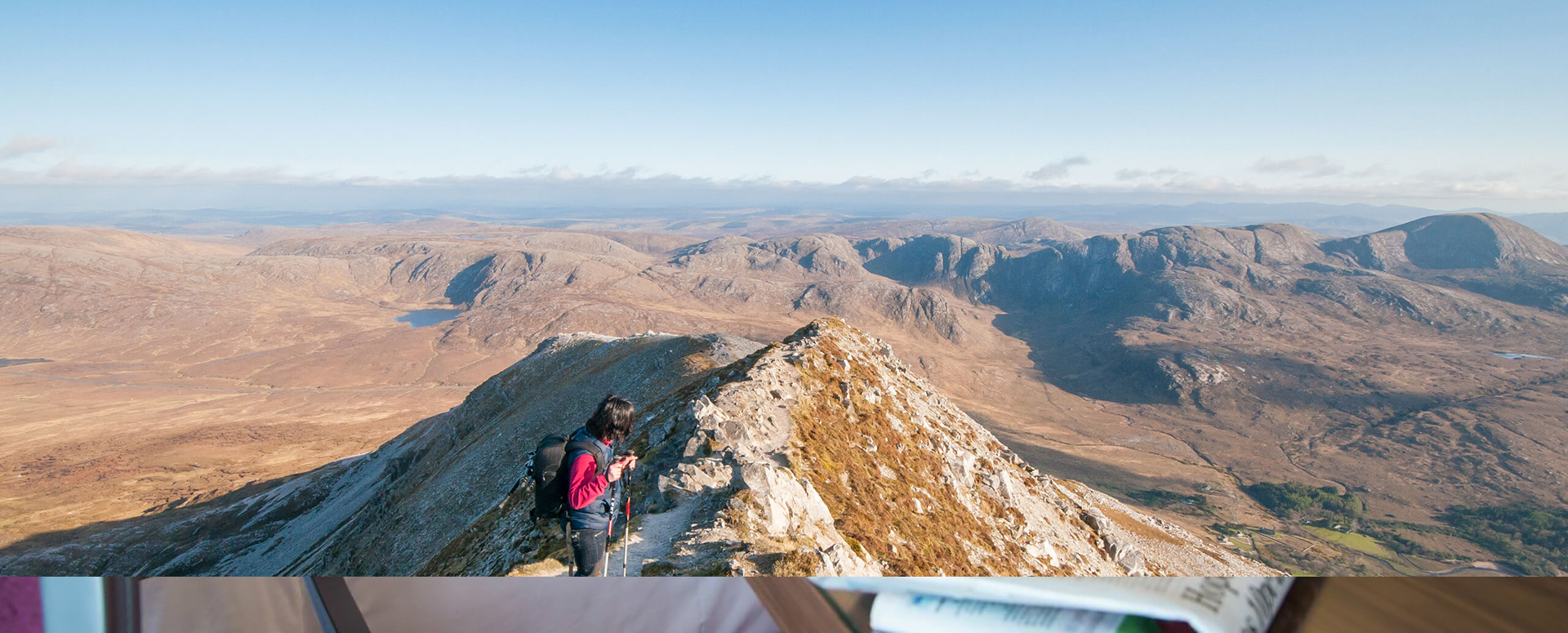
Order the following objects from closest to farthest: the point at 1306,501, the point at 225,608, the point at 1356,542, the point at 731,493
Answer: the point at 225,608 < the point at 731,493 < the point at 1356,542 < the point at 1306,501

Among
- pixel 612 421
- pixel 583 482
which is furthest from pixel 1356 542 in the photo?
pixel 583 482

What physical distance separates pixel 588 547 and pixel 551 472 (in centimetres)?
127

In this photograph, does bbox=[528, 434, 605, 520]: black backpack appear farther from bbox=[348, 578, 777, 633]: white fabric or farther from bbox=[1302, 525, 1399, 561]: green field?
bbox=[1302, 525, 1399, 561]: green field

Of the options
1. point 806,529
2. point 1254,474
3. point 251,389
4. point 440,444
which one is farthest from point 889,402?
point 251,389

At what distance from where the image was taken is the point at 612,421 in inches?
308

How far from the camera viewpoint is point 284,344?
18162cm

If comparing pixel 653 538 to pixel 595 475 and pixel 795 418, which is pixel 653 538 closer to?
pixel 595 475

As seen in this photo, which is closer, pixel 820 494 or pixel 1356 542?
pixel 820 494

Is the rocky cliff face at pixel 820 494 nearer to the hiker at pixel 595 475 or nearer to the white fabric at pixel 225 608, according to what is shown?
the hiker at pixel 595 475

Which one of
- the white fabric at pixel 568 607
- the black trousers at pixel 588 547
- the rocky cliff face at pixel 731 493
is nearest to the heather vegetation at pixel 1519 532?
the rocky cliff face at pixel 731 493

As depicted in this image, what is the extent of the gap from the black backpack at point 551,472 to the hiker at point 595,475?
9 centimetres

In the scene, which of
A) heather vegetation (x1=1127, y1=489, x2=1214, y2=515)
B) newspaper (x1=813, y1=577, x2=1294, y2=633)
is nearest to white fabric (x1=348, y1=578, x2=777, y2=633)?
newspaper (x1=813, y1=577, x2=1294, y2=633)

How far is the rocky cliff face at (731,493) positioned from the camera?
12719 mm

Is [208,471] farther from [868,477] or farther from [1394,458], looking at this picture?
[1394,458]
